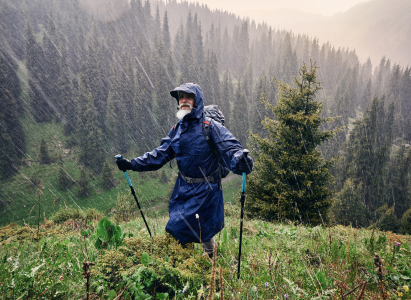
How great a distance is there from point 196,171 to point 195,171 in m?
0.02

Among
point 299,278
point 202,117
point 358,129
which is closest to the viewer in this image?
point 299,278

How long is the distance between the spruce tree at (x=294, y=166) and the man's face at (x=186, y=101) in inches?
323

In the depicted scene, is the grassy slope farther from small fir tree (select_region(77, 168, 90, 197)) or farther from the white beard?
the white beard

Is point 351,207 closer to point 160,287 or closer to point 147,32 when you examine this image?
point 160,287

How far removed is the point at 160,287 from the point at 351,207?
3205 cm

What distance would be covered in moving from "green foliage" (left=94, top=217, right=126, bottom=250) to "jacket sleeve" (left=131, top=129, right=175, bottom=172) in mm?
971

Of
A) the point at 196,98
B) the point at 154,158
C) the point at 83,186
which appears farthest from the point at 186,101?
the point at 83,186

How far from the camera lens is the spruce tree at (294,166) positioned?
34.6 feet

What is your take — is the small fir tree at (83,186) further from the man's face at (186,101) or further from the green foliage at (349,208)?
the man's face at (186,101)

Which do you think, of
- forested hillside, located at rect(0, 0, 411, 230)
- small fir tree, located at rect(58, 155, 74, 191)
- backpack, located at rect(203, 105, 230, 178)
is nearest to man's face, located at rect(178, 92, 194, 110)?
backpack, located at rect(203, 105, 230, 178)

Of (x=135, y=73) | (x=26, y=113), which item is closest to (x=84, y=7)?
(x=135, y=73)

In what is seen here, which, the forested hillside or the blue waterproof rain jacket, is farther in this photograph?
the forested hillside

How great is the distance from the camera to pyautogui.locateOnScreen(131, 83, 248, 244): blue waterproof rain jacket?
3.05 m

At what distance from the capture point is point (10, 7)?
6981cm
